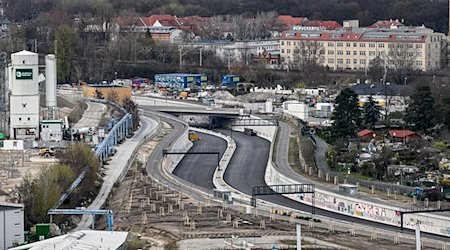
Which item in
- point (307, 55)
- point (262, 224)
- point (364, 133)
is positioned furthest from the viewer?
point (307, 55)

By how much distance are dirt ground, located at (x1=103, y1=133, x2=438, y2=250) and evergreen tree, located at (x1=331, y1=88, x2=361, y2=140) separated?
7.38 m

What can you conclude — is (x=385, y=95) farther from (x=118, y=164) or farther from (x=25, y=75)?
(x=118, y=164)

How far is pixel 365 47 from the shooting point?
4266 cm

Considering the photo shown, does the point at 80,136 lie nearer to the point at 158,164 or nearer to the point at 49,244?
the point at 158,164

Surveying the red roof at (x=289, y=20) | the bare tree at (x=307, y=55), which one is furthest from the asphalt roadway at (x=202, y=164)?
the red roof at (x=289, y=20)

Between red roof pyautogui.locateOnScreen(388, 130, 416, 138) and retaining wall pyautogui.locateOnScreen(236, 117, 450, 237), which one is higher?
red roof pyautogui.locateOnScreen(388, 130, 416, 138)

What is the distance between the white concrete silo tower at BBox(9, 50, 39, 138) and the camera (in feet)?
92.4

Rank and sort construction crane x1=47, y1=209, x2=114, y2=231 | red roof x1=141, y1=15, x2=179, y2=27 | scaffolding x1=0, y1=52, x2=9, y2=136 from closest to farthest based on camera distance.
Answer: construction crane x1=47, y1=209, x2=114, y2=231 → scaffolding x1=0, y1=52, x2=9, y2=136 → red roof x1=141, y1=15, x2=179, y2=27

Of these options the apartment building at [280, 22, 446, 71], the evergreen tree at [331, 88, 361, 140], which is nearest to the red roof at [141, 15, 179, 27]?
the apartment building at [280, 22, 446, 71]

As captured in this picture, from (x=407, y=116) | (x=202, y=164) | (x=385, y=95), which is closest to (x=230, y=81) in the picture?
(x=385, y=95)

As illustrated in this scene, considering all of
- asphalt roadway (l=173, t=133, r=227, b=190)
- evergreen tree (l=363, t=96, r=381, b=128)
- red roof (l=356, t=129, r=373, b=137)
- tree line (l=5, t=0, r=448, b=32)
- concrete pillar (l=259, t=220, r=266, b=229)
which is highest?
tree line (l=5, t=0, r=448, b=32)

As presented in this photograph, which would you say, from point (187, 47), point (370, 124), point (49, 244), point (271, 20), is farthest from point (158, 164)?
point (271, 20)

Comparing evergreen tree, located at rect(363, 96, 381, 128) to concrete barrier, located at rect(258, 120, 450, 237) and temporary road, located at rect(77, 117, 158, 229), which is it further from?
concrete barrier, located at rect(258, 120, 450, 237)

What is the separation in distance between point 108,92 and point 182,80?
540 centimetres
